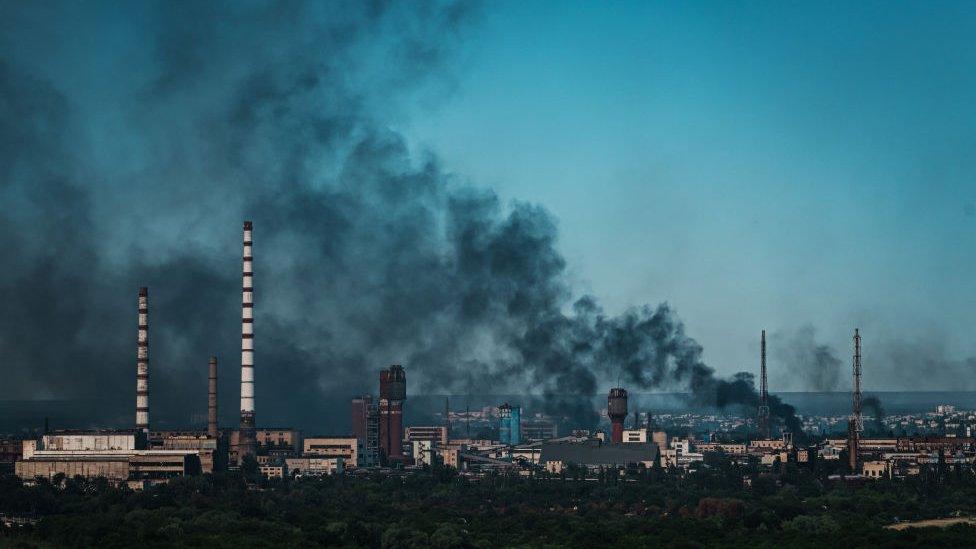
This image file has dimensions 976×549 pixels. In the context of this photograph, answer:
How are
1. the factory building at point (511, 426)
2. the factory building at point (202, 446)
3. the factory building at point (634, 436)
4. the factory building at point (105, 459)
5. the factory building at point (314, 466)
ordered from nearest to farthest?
the factory building at point (105, 459), the factory building at point (202, 446), the factory building at point (314, 466), the factory building at point (634, 436), the factory building at point (511, 426)

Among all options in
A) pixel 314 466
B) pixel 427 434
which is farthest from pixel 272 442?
pixel 427 434

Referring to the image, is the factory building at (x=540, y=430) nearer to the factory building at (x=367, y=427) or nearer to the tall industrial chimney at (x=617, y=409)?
the factory building at (x=367, y=427)

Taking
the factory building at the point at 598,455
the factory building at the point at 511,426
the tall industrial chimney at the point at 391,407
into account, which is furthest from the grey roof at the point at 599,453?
the factory building at the point at 511,426

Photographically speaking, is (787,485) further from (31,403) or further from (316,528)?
(31,403)

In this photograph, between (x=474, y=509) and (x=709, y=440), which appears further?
(x=709, y=440)

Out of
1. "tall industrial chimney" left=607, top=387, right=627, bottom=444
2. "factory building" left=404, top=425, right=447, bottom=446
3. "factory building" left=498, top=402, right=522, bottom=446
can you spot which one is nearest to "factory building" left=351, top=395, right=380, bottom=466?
"factory building" left=404, top=425, right=447, bottom=446

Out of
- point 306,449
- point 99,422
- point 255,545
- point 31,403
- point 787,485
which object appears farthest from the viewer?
point 31,403

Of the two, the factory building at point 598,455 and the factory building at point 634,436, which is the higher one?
the factory building at point 634,436

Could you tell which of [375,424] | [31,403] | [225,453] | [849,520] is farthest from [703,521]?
[31,403]
